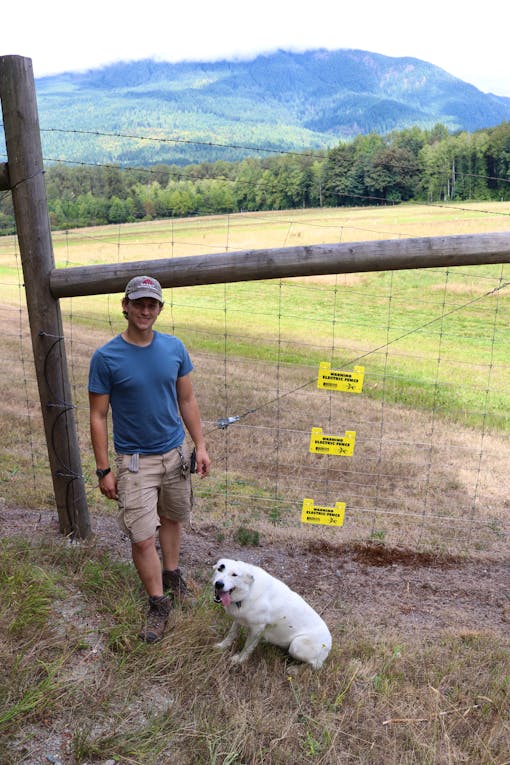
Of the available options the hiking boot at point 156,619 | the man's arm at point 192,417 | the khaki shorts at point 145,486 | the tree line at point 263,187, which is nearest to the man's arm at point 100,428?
the khaki shorts at point 145,486

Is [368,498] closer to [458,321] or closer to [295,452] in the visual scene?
[295,452]

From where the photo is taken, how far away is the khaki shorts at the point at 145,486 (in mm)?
3822

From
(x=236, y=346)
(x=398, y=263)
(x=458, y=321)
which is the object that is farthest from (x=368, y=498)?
(x=458, y=321)

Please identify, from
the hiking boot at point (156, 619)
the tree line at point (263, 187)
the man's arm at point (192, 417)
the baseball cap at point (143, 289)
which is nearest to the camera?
the baseball cap at point (143, 289)

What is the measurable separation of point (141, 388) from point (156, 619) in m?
1.35

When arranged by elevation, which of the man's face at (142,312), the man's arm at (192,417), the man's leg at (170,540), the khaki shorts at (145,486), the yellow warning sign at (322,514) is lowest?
the yellow warning sign at (322,514)

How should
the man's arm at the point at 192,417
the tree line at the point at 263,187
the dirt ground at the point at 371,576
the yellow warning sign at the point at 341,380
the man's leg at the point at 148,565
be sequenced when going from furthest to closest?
the tree line at the point at 263,187, the yellow warning sign at the point at 341,380, the dirt ground at the point at 371,576, the man's arm at the point at 192,417, the man's leg at the point at 148,565

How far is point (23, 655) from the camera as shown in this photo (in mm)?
3371

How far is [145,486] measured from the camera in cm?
387

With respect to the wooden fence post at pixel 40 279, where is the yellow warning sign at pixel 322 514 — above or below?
below

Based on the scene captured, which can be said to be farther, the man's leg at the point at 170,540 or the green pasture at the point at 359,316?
the green pasture at the point at 359,316

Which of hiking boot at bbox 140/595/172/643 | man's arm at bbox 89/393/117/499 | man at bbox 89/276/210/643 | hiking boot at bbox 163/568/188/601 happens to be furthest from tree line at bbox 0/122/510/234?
hiking boot at bbox 140/595/172/643

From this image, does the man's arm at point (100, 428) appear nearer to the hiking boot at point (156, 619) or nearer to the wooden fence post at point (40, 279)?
the hiking boot at point (156, 619)

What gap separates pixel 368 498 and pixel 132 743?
4.40m
